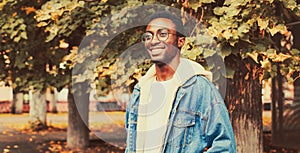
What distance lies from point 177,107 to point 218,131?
0.92 feet

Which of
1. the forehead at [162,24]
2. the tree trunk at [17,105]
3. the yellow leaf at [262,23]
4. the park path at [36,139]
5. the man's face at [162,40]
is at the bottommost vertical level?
the park path at [36,139]

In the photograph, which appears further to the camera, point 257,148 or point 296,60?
point 257,148

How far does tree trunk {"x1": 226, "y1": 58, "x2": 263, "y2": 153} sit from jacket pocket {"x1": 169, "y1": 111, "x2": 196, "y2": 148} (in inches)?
188

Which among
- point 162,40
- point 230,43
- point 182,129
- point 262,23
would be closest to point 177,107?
point 182,129

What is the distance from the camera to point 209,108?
119 inches

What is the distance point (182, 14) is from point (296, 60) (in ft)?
5.75

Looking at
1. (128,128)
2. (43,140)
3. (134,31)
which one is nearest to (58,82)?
(134,31)

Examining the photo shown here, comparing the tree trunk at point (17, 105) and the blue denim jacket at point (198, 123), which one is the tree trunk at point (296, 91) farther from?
the tree trunk at point (17, 105)

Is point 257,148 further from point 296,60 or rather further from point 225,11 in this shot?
point 225,11

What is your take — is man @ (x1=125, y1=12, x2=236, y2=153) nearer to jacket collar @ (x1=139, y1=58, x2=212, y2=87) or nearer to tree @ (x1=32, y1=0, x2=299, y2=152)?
jacket collar @ (x1=139, y1=58, x2=212, y2=87)

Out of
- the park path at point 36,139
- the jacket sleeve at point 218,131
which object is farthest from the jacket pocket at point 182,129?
the park path at point 36,139

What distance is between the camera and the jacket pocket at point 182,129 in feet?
9.93

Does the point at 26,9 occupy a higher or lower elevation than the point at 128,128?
higher

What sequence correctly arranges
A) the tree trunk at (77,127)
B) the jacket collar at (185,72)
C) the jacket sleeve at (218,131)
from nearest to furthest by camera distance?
the jacket sleeve at (218,131) < the jacket collar at (185,72) < the tree trunk at (77,127)
